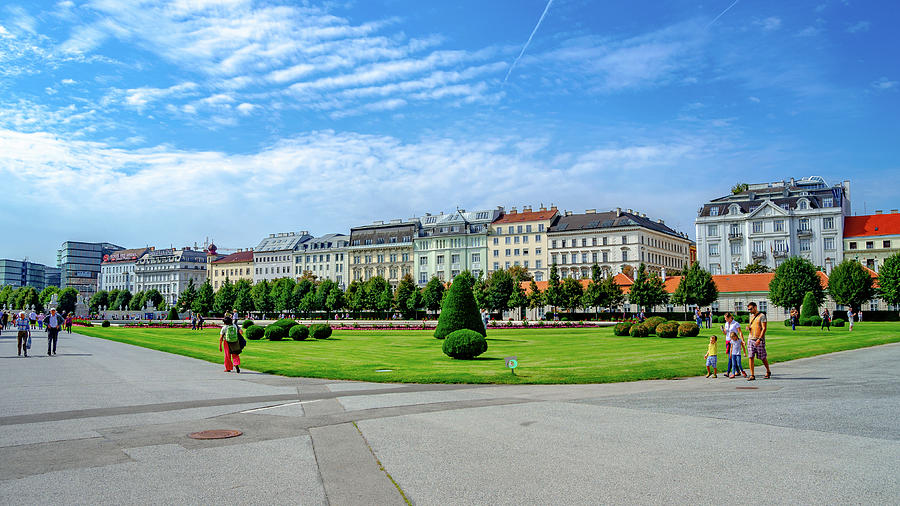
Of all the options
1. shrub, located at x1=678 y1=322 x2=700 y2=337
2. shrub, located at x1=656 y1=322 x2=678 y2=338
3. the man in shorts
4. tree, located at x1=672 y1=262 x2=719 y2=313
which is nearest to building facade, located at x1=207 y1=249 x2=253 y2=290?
tree, located at x1=672 y1=262 x2=719 y2=313

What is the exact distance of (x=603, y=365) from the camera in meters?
24.5

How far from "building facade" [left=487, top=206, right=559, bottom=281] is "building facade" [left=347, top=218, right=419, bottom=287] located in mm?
21220

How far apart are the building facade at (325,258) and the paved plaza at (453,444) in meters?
141

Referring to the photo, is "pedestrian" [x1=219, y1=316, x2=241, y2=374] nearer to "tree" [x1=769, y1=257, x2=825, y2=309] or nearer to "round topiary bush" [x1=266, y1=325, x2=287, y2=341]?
"round topiary bush" [x1=266, y1=325, x2=287, y2=341]

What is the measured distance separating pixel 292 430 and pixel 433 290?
96.6 metres

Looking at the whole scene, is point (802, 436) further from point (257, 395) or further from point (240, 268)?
point (240, 268)

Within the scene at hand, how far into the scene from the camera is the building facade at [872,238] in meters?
99.9

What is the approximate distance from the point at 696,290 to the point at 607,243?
124 feet

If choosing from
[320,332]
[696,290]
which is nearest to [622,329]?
[320,332]

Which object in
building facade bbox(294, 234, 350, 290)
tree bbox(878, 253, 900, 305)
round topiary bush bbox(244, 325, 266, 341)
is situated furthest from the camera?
building facade bbox(294, 234, 350, 290)

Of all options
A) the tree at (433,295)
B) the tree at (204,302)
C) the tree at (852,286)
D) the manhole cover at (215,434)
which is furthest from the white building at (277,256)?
the manhole cover at (215,434)

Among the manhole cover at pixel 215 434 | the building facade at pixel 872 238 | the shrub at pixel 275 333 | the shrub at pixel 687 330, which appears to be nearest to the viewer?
the manhole cover at pixel 215 434

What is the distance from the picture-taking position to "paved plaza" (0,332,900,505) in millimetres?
7801

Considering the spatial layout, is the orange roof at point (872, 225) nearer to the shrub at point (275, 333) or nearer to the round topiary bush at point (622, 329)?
the round topiary bush at point (622, 329)
